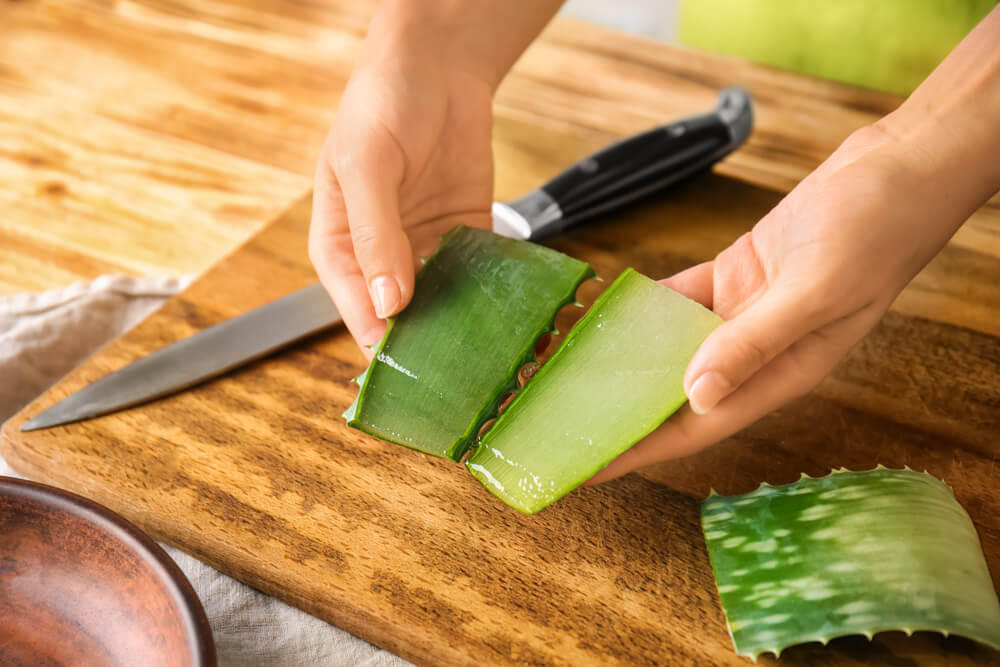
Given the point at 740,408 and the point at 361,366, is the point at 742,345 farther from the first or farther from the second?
the point at 361,366

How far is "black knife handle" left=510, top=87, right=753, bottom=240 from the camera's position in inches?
57.6

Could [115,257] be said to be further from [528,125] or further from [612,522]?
[612,522]

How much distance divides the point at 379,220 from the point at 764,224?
0.53 metres

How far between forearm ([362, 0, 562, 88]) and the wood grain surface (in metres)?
0.24

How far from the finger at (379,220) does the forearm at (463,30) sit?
0.70 ft

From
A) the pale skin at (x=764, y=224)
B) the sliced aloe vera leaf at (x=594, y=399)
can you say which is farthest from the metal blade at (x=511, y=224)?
the sliced aloe vera leaf at (x=594, y=399)

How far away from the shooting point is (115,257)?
5.06ft

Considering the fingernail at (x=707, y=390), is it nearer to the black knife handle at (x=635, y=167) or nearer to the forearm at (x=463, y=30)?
the black knife handle at (x=635, y=167)

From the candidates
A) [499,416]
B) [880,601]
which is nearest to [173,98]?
[499,416]

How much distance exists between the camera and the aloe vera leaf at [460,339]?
101cm

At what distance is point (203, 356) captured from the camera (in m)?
1.26

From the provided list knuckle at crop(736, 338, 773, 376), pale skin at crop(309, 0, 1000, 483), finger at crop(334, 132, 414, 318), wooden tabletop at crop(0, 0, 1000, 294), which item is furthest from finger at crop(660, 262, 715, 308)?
wooden tabletop at crop(0, 0, 1000, 294)

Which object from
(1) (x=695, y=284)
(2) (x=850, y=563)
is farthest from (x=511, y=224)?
(2) (x=850, y=563)

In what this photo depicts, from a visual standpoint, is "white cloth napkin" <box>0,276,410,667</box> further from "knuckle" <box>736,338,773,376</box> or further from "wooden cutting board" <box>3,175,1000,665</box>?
"knuckle" <box>736,338,773,376</box>
